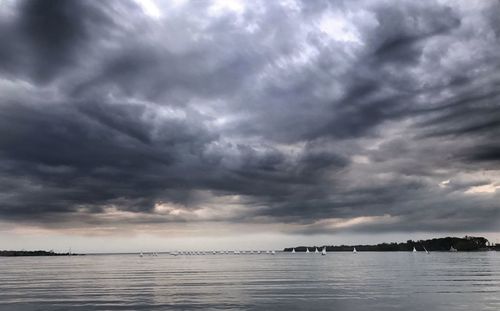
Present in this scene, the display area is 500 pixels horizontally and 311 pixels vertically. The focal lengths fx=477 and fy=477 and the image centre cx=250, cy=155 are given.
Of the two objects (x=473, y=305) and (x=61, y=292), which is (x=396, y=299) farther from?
(x=61, y=292)

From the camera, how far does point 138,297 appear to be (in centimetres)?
6625

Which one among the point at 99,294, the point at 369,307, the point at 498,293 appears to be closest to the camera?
the point at 369,307

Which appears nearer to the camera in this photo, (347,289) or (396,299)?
(396,299)

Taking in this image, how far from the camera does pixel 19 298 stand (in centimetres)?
6719

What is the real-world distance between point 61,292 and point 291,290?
36.1 m

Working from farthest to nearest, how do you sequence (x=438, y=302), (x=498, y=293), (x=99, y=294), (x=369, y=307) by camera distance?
(x=99, y=294), (x=498, y=293), (x=438, y=302), (x=369, y=307)

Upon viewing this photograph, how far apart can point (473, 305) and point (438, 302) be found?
4.28 metres

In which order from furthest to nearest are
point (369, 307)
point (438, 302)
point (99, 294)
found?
point (99, 294) < point (438, 302) < point (369, 307)

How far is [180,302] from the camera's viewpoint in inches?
2336

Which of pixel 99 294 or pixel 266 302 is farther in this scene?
pixel 99 294

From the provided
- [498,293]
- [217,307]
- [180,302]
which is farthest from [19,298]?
[498,293]

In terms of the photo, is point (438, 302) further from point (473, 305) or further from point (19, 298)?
point (19, 298)

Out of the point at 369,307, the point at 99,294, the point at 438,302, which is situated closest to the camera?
the point at 369,307

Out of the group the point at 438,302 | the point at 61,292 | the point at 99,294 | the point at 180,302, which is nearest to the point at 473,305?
the point at 438,302
